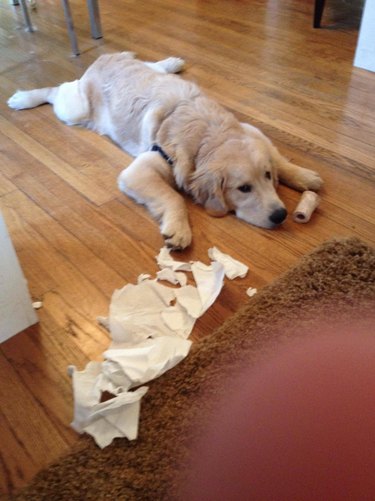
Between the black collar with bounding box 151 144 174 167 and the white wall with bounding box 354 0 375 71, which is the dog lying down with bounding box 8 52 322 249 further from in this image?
the white wall with bounding box 354 0 375 71

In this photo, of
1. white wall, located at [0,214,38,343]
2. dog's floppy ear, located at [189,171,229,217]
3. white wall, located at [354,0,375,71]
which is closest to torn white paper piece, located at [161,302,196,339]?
white wall, located at [0,214,38,343]

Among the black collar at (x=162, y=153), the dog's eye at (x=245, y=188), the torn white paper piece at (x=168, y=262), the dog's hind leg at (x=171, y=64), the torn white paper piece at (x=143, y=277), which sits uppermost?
the black collar at (x=162, y=153)

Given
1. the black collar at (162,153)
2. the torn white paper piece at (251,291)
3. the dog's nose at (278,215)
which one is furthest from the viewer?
the black collar at (162,153)

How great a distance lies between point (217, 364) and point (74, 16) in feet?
12.2

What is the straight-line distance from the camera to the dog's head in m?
1.78

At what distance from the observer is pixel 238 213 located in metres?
1.87

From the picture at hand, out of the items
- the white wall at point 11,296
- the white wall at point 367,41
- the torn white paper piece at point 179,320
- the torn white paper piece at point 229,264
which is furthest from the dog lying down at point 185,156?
the white wall at point 367,41

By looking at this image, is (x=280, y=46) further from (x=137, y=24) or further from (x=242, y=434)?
(x=242, y=434)

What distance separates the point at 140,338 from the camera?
140 cm

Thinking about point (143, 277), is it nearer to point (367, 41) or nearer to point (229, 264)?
point (229, 264)

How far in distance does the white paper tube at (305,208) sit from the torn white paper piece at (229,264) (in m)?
0.35

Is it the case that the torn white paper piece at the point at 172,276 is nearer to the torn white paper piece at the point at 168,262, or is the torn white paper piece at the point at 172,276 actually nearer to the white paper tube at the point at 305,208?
the torn white paper piece at the point at 168,262

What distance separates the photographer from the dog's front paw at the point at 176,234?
5.57 ft

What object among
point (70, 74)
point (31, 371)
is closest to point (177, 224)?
point (31, 371)
